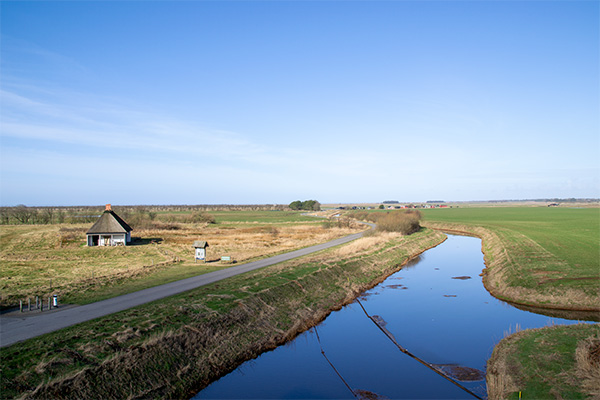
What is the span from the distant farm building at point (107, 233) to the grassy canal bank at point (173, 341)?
3229 cm

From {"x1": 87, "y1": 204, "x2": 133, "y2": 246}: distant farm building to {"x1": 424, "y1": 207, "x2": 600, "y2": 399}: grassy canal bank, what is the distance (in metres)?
46.7

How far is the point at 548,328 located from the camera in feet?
64.5

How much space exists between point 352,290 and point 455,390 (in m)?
16.1

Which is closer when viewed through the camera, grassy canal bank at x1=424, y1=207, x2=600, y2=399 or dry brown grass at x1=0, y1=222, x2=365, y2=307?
grassy canal bank at x1=424, y1=207, x2=600, y2=399

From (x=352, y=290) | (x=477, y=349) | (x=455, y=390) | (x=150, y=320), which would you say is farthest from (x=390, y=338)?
→ (x=150, y=320)

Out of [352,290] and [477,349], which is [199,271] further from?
[477,349]

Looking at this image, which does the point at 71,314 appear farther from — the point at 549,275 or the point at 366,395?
the point at 549,275

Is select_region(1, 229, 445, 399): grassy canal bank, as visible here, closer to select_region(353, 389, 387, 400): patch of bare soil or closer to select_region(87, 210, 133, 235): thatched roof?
select_region(353, 389, 387, 400): patch of bare soil

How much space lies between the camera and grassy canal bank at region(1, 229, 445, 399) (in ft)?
43.9

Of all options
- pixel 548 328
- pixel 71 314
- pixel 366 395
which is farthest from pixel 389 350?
pixel 71 314

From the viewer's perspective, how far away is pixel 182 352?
16875 millimetres

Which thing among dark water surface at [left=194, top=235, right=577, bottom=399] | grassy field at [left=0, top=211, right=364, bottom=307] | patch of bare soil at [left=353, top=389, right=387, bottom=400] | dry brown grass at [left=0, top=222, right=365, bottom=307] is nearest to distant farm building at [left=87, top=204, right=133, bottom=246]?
dry brown grass at [left=0, top=222, right=365, bottom=307]

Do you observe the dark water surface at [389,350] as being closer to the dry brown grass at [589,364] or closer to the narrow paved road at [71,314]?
the dry brown grass at [589,364]

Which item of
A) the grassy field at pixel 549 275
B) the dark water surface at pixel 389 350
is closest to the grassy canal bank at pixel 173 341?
the dark water surface at pixel 389 350
